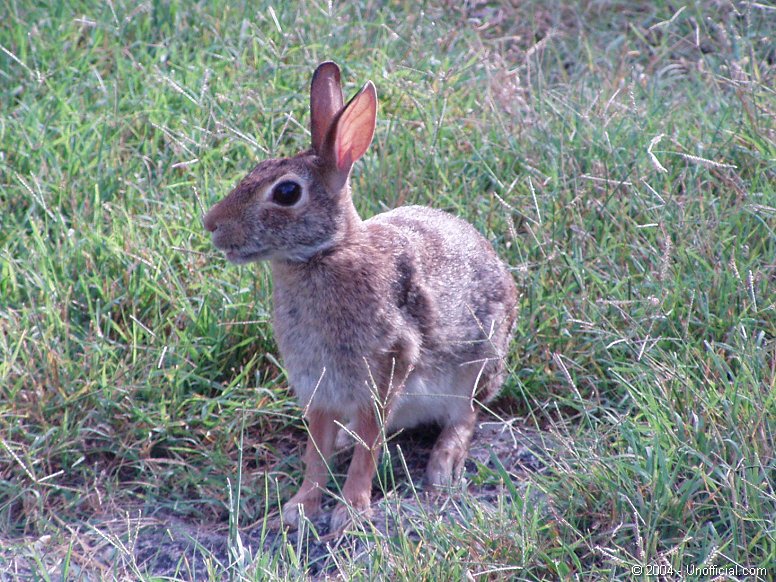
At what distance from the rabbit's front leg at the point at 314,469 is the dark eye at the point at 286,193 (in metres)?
0.70

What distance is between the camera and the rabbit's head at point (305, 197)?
11.5 ft

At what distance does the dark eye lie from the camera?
3537 mm

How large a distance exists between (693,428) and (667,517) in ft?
1.01

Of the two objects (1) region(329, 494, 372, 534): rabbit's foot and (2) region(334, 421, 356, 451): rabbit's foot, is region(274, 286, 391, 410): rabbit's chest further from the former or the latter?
(2) region(334, 421, 356, 451): rabbit's foot

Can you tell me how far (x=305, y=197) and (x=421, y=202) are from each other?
1188mm

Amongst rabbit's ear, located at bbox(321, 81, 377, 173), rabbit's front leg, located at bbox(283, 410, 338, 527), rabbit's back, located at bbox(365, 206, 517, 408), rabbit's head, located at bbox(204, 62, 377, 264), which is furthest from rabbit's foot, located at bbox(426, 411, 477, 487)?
Result: rabbit's ear, located at bbox(321, 81, 377, 173)

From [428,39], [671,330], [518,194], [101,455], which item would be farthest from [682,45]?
[101,455]

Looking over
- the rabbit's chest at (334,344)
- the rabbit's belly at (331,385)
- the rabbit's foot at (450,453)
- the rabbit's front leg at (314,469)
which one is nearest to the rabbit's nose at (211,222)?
the rabbit's chest at (334,344)

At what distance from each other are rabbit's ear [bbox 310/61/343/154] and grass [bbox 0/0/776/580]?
70 cm

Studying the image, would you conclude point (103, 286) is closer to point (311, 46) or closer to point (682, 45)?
Answer: point (311, 46)

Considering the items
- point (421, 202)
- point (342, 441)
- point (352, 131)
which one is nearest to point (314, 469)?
point (342, 441)

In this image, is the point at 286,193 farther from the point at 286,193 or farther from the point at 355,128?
the point at 355,128

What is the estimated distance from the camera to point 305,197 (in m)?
3.58

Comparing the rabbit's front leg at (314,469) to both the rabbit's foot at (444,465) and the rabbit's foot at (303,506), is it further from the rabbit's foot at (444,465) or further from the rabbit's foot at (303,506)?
the rabbit's foot at (444,465)
